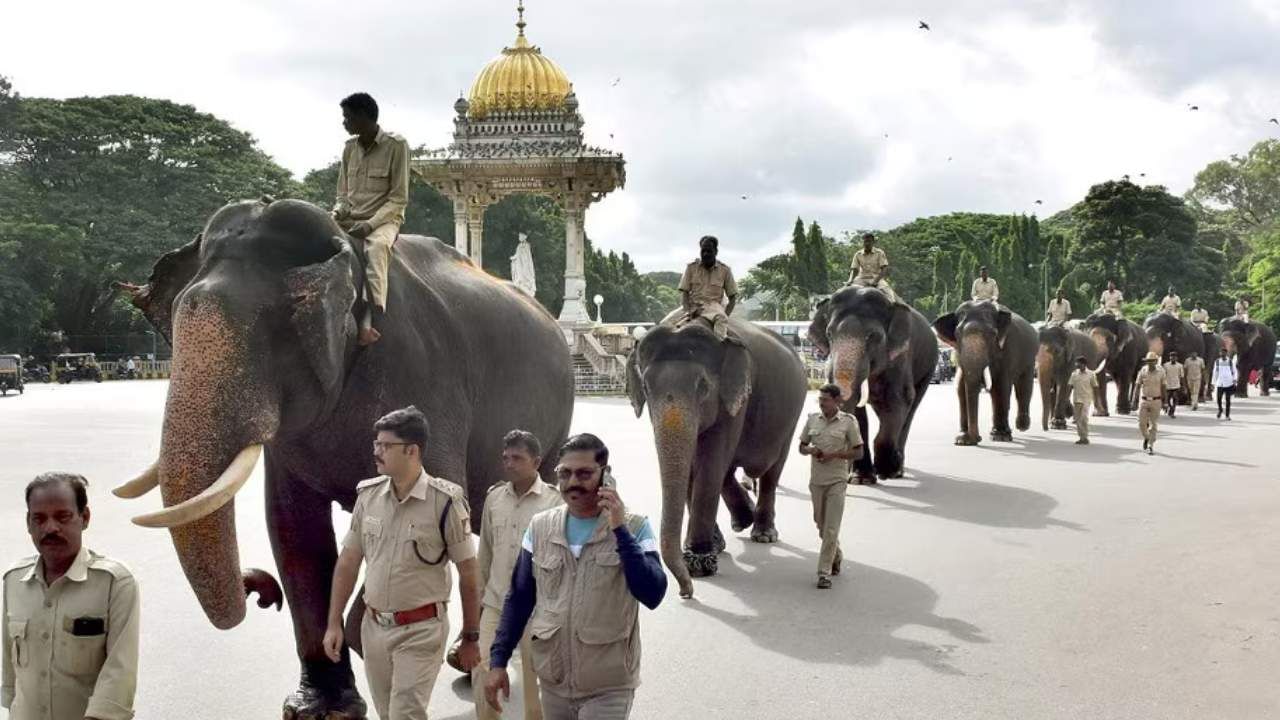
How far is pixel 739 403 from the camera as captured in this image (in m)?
8.61

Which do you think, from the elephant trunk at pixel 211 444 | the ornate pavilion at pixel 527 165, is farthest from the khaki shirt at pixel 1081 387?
the ornate pavilion at pixel 527 165

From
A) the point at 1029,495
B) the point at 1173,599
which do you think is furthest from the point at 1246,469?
the point at 1173,599

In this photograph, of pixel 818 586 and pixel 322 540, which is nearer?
pixel 322 540

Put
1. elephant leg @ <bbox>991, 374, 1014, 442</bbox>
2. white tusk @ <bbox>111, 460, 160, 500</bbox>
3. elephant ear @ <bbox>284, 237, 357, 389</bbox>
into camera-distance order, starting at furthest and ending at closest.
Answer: elephant leg @ <bbox>991, 374, 1014, 442</bbox> → elephant ear @ <bbox>284, 237, 357, 389</bbox> → white tusk @ <bbox>111, 460, 160, 500</bbox>

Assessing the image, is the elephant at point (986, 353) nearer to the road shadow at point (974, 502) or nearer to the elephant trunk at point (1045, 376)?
the elephant trunk at point (1045, 376)

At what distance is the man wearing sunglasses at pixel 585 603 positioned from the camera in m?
3.66

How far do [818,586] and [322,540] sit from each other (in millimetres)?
3783

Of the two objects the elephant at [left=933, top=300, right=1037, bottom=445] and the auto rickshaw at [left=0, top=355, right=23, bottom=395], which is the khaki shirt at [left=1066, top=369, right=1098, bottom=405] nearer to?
the elephant at [left=933, top=300, right=1037, bottom=445]

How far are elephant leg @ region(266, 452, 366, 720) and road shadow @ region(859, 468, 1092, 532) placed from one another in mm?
6905

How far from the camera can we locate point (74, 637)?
347cm

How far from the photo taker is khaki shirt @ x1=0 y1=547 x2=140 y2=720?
346 centimetres

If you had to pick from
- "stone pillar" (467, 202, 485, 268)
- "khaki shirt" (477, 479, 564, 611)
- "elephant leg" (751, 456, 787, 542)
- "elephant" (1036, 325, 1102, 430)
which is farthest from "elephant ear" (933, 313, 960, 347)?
"stone pillar" (467, 202, 485, 268)

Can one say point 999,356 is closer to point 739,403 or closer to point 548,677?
point 739,403

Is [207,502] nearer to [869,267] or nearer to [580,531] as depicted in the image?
[580,531]
